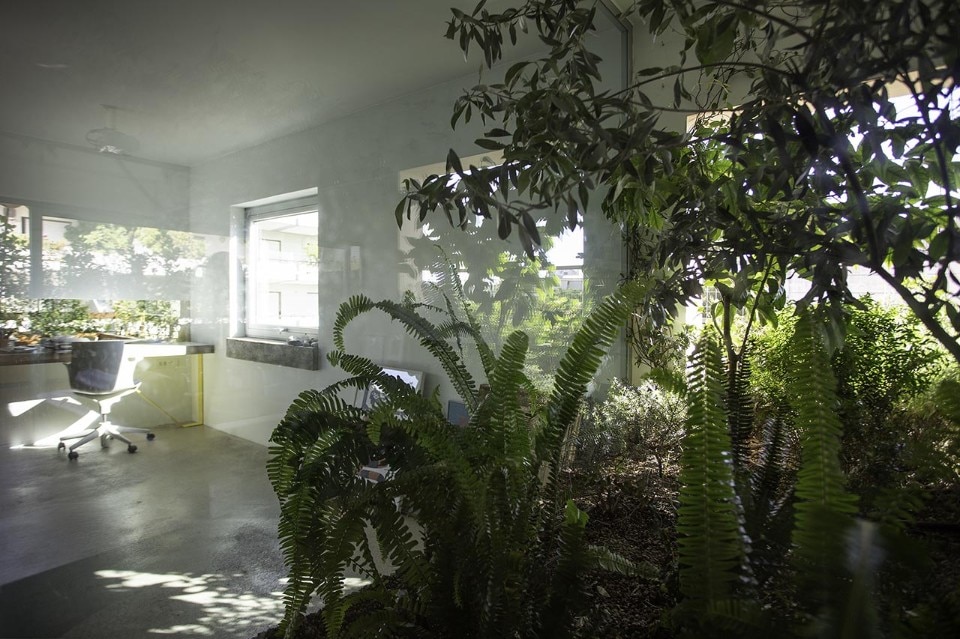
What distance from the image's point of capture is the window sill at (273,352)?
5.31ft

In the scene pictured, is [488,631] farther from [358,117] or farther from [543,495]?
[358,117]

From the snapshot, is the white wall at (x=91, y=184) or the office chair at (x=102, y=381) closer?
the white wall at (x=91, y=184)

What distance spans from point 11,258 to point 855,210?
1679 millimetres

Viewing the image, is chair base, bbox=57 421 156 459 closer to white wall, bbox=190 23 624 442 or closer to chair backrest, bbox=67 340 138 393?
chair backrest, bbox=67 340 138 393

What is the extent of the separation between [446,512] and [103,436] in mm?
879

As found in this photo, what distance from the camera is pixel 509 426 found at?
1.08 m

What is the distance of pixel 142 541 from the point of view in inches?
53.0

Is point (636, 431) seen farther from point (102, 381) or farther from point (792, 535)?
point (102, 381)

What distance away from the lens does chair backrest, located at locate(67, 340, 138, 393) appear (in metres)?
1.21

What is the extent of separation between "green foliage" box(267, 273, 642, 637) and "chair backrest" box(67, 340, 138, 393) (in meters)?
0.51

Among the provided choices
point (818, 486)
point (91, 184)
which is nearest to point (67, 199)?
point (91, 184)

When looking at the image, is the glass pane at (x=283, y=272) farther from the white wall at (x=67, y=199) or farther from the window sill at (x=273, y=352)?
the white wall at (x=67, y=199)

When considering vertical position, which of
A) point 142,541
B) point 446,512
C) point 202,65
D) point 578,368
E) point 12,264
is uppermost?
point 202,65

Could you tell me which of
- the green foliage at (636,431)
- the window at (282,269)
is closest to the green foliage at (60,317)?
the window at (282,269)
